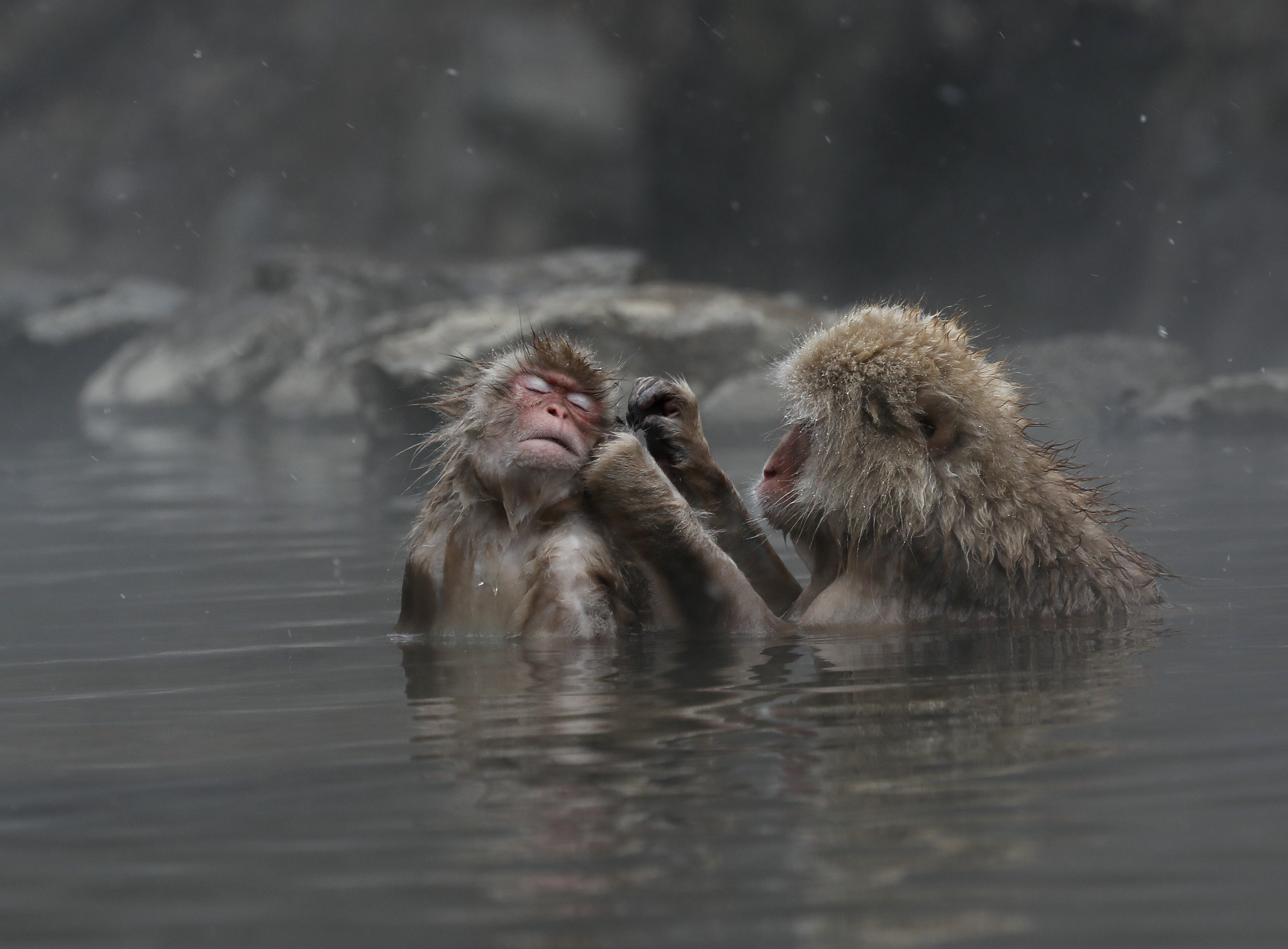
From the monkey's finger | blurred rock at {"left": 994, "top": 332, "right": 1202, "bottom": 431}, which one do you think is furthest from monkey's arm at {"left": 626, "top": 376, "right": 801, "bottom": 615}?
blurred rock at {"left": 994, "top": 332, "right": 1202, "bottom": 431}

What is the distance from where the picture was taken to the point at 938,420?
372 centimetres

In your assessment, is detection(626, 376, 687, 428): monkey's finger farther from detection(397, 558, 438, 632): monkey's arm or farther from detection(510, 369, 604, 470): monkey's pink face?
detection(397, 558, 438, 632): monkey's arm

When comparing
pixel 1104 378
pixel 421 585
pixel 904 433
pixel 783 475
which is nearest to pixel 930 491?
pixel 904 433

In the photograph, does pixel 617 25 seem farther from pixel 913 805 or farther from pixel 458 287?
pixel 913 805

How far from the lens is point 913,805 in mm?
2148

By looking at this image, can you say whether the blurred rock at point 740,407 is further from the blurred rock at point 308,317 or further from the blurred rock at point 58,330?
the blurred rock at point 58,330

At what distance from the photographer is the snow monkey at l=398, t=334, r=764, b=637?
3594 mm

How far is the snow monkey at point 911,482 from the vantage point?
3.69 metres

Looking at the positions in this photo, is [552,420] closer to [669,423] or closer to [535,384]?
[535,384]

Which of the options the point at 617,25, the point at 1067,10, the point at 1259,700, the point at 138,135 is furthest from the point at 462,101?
the point at 1259,700

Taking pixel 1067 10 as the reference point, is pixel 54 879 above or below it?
below

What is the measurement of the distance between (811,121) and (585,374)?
547 inches

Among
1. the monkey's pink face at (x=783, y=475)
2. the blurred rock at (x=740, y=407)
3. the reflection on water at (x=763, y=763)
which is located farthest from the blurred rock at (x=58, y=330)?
the reflection on water at (x=763, y=763)

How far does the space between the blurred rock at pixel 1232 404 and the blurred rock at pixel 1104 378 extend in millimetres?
216
